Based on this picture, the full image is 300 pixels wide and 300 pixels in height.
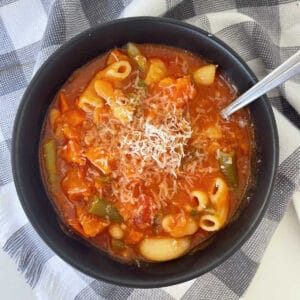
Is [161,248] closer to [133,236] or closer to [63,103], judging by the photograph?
[133,236]

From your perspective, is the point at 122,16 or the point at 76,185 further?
the point at 122,16

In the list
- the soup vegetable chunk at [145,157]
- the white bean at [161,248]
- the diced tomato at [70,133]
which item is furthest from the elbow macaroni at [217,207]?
the diced tomato at [70,133]

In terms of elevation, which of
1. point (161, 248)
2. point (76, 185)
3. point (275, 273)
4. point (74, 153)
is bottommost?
point (275, 273)

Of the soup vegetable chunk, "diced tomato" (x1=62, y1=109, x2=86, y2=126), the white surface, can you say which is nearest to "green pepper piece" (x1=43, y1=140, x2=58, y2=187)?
the soup vegetable chunk

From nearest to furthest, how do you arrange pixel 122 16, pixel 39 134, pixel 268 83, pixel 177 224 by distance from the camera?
pixel 268 83 → pixel 177 224 → pixel 39 134 → pixel 122 16

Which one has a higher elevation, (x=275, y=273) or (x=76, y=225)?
(x=76, y=225)

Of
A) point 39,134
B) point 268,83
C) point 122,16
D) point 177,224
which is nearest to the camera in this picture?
point 268,83

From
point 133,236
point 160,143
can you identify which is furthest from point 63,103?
point 133,236

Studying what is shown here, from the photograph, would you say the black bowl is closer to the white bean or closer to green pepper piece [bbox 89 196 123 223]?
the white bean
